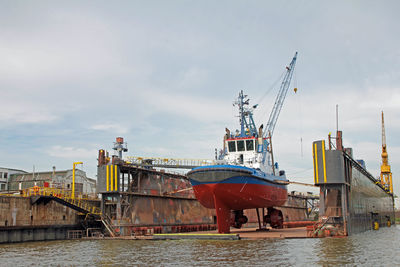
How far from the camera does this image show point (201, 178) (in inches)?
1339

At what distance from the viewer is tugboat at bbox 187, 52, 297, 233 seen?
3388 cm

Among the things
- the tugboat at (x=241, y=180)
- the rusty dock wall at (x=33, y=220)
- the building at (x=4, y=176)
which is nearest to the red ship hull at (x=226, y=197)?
the tugboat at (x=241, y=180)

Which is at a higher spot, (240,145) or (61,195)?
(240,145)

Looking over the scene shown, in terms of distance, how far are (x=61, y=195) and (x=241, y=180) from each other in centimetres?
1769

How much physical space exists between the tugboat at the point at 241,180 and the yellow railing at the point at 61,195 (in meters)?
12.1

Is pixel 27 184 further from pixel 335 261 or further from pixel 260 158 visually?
pixel 335 261

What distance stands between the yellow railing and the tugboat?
39.7ft

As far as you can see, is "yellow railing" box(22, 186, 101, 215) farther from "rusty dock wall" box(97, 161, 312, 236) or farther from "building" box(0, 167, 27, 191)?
"building" box(0, 167, 27, 191)

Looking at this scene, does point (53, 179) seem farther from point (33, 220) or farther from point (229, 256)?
point (229, 256)

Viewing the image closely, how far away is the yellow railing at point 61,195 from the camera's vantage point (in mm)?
37250

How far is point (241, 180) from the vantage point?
113 ft

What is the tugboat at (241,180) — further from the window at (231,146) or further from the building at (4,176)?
the building at (4,176)

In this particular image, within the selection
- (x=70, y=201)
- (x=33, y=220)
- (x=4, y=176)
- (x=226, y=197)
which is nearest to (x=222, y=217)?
(x=226, y=197)

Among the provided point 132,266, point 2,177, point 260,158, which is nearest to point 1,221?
point 132,266
